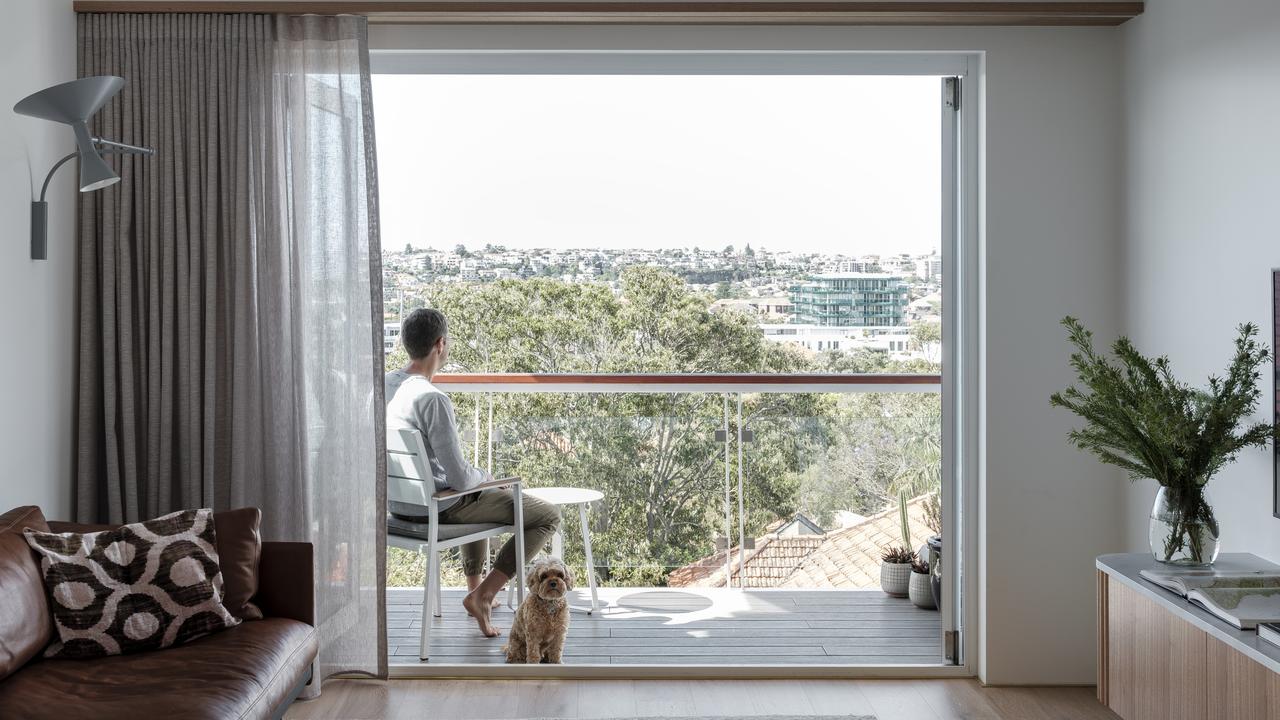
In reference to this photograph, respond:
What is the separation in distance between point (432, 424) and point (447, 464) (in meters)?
0.16

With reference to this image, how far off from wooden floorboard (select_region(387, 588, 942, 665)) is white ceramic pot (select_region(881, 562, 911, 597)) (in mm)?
39

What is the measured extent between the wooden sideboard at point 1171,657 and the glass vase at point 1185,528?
5 centimetres

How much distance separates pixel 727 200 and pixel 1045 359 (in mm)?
1396

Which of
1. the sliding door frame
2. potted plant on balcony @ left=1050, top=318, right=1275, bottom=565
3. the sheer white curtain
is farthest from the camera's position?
the sliding door frame

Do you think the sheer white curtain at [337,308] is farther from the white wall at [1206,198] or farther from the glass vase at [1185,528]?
the white wall at [1206,198]

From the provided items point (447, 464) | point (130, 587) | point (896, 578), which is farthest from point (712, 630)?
point (130, 587)

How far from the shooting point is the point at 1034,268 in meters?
3.40

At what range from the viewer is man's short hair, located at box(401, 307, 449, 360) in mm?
3732

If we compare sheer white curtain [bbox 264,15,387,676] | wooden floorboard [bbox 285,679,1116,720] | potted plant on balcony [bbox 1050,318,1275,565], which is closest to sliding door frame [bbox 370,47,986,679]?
wooden floorboard [bbox 285,679,1116,720]

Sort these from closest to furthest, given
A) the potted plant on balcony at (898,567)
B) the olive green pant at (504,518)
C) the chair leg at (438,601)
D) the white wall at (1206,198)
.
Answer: the white wall at (1206,198), the olive green pant at (504,518), the chair leg at (438,601), the potted plant on balcony at (898,567)

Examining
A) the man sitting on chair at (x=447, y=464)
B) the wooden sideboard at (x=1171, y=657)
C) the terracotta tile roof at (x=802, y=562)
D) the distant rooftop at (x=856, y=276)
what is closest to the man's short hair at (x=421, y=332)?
the man sitting on chair at (x=447, y=464)

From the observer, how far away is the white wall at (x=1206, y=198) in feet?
8.39

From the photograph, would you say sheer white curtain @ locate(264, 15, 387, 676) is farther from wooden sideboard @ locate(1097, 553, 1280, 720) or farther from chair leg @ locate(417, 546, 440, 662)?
wooden sideboard @ locate(1097, 553, 1280, 720)

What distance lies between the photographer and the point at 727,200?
4.06 metres
